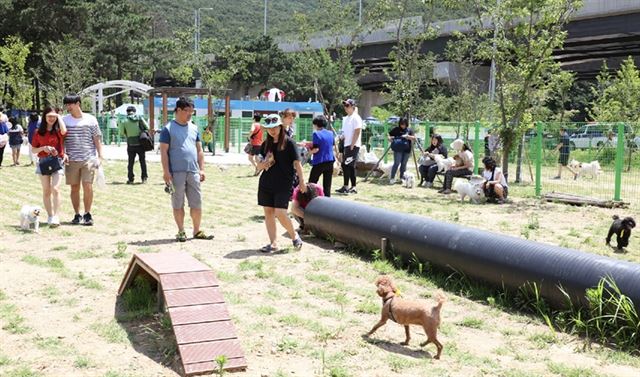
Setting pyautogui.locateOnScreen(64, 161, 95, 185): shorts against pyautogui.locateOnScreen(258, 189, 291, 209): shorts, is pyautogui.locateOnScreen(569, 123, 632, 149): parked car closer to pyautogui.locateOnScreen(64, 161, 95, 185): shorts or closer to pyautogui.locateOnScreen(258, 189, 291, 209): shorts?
pyautogui.locateOnScreen(258, 189, 291, 209): shorts

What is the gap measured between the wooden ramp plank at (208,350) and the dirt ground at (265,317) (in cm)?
13

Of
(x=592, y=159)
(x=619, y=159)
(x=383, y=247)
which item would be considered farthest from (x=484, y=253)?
(x=592, y=159)

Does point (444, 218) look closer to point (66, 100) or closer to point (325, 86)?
point (66, 100)

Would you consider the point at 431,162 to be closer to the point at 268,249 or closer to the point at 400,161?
the point at 400,161

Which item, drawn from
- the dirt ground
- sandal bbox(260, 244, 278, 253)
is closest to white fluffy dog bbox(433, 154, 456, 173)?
the dirt ground

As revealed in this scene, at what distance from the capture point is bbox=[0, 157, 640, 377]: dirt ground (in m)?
4.66

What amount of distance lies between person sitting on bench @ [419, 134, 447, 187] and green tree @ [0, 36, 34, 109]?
3381cm

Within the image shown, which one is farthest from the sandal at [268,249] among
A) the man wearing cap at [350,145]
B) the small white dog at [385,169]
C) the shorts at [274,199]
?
the small white dog at [385,169]

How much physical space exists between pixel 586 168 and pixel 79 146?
1129 cm

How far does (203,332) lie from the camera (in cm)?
473

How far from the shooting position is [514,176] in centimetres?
2008

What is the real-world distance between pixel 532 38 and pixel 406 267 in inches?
361

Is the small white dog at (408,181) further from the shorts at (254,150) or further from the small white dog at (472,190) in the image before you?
the shorts at (254,150)

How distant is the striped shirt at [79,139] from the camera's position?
9.46 metres
